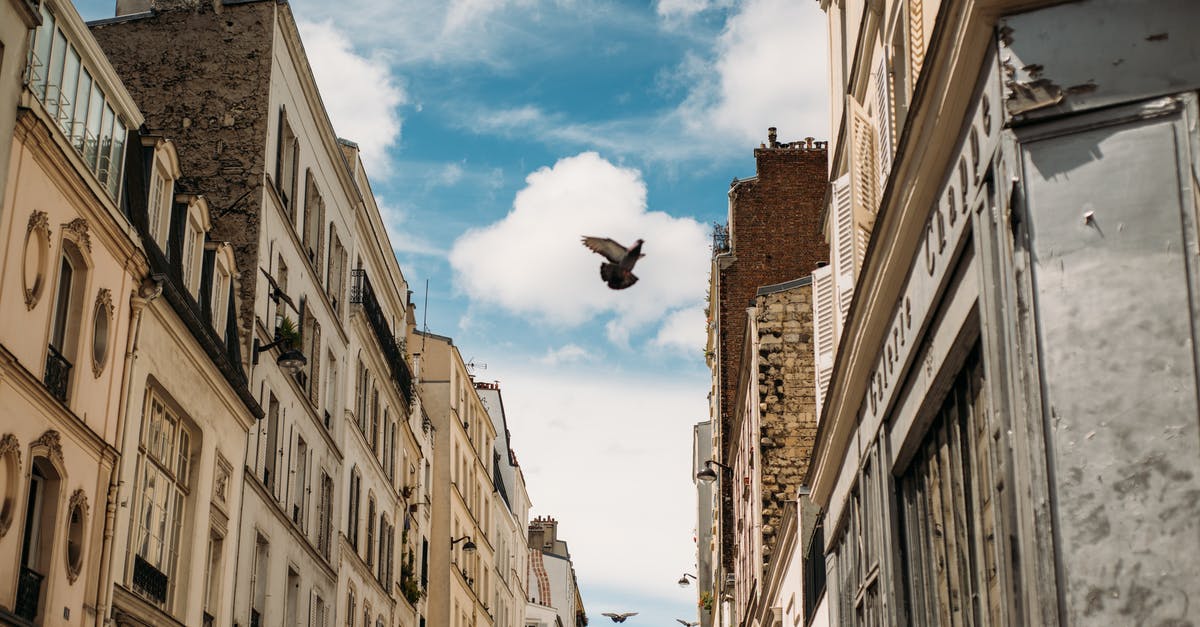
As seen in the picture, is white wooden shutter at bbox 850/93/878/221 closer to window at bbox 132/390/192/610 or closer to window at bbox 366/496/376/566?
window at bbox 132/390/192/610

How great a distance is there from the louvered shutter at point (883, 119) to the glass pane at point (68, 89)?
31.5ft

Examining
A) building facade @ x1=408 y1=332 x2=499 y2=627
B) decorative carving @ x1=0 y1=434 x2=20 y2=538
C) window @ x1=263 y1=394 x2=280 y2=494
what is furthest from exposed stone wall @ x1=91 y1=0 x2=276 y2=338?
building facade @ x1=408 y1=332 x2=499 y2=627

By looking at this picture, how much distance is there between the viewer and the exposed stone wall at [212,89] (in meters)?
27.9

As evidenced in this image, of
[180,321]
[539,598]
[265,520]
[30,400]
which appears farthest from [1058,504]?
[539,598]

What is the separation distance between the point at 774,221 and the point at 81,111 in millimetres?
27213

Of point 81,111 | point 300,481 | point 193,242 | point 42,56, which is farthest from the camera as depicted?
point 300,481

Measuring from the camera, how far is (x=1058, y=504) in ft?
26.4

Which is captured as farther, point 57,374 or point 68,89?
point 68,89

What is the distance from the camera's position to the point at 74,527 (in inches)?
742

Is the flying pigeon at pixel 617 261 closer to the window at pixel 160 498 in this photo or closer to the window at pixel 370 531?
the window at pixel 160 498

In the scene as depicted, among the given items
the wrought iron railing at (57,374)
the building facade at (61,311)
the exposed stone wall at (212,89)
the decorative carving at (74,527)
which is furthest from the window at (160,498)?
the exposed stone wall at (212,89)

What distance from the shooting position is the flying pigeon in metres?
13.3

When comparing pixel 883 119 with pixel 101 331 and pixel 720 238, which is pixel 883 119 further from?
pixel 720 238

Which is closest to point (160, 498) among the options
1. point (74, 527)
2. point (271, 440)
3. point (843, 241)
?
point (74, 527)
